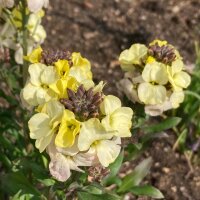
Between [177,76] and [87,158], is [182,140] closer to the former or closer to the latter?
[177,76]

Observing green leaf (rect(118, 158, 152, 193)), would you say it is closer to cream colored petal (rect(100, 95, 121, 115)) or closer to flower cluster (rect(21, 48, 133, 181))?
flower cluster (rect(21, 48, 133, 181))

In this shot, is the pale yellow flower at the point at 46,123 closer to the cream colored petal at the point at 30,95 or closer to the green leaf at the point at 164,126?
the cream colored petal at the point at 30,95

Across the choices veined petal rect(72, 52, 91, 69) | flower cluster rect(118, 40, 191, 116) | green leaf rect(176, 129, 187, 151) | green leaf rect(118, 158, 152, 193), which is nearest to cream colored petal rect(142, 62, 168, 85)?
flower cluster rect(118, 40, 191, 116)

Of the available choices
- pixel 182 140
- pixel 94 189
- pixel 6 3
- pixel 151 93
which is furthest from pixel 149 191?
pixel 6 3

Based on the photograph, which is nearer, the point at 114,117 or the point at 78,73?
the point at 114,117

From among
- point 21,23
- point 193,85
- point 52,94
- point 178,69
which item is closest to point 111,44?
point 193,85


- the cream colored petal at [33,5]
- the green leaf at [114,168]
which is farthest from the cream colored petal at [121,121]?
the cream colored petal at [33,5]

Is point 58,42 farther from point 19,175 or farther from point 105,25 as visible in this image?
point 19,175
